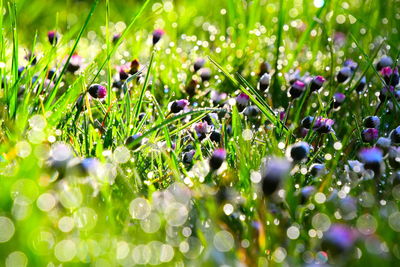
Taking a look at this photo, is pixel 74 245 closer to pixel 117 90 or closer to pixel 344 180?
pixel 344 180

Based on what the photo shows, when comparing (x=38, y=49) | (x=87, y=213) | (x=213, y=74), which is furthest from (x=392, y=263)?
(x=38, y=49)

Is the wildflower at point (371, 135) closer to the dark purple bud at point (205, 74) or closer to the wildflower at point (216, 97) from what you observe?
the wildflower at point (216, 97)

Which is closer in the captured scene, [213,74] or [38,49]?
[213,74]

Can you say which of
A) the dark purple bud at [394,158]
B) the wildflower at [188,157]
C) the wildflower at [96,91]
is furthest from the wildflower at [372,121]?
→ the wildflower at [96,91]

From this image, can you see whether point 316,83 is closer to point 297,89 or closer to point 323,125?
point 297,89

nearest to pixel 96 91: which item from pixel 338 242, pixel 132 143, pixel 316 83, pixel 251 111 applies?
pixel 132 143

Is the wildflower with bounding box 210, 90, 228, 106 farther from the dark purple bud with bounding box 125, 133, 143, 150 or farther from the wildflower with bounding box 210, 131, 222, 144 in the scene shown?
the dark purple bud with bounding box 125, 133, 143, 150
